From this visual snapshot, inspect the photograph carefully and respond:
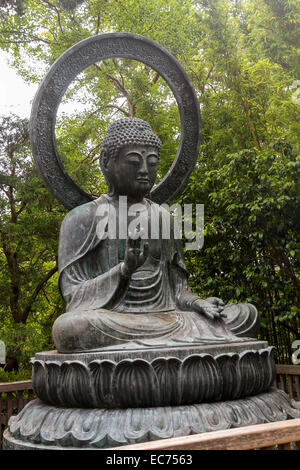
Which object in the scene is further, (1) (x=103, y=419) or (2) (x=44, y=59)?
(2) (x=44, y=59)

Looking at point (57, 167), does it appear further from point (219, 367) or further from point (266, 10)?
point (266, 10)

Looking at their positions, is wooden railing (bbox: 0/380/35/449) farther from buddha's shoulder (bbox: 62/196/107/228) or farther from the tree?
the tree

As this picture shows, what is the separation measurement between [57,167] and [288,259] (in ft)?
9.51

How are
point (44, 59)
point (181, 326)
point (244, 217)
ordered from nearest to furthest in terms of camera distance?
point (181, 326) → point (244, 217) → point (44, 59)

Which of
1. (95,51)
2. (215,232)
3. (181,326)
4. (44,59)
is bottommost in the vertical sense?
(181,326)

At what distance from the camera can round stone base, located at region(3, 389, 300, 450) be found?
2773 millimetres

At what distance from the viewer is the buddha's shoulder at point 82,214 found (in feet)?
13.1

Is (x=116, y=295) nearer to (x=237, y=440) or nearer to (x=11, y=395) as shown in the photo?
(x=237, y=440)

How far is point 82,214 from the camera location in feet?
13.2

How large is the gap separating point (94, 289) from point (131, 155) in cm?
115

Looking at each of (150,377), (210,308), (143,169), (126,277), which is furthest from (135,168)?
(150,377)

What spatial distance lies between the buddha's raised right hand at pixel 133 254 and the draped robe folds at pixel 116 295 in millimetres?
170

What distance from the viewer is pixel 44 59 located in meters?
10.2

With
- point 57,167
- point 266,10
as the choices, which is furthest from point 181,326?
point 266,10
